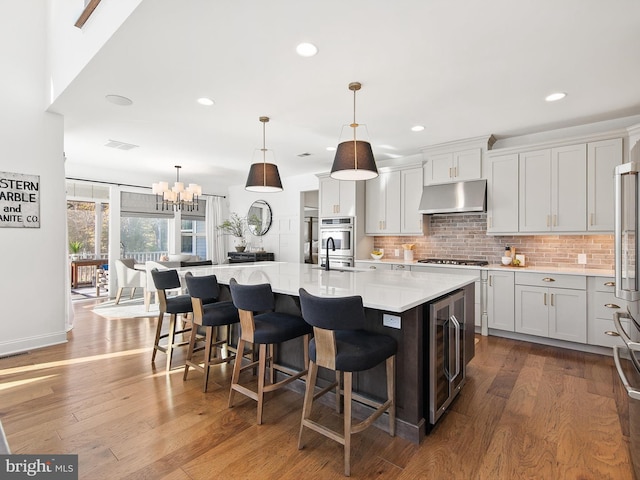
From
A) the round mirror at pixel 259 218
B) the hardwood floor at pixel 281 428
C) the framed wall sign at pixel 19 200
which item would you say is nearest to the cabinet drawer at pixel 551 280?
the hardwood floor at pixel 281 428

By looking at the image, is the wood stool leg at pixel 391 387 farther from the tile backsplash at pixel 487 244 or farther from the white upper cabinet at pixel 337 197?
the white upper cabinet at pixel 337 197

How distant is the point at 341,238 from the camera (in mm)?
5586

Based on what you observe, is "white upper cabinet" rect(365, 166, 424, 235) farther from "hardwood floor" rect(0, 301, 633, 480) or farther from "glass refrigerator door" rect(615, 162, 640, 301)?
"glass refrigerator door" rect(615, 162, 640, 301)

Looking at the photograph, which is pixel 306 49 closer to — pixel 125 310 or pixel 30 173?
pixel 30 173

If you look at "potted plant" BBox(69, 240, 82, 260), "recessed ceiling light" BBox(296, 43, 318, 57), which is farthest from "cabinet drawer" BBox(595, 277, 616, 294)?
"potted plant" BBox(69, 240, 82, 260)

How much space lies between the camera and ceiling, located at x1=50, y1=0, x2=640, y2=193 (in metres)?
2.02

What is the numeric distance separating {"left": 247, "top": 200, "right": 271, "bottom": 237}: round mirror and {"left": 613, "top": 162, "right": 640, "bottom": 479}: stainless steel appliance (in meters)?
6.39

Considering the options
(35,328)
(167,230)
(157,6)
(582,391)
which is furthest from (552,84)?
(167,230)

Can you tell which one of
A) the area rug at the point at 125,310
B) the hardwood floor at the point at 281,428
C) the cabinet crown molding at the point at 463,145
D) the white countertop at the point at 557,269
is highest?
the cabinet crown molding at the point at 463,145

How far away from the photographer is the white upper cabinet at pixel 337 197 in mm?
5500

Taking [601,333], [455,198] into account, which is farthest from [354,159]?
[601,333]

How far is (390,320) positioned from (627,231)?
1355mm

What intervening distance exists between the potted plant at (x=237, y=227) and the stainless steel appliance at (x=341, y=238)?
9.38 feet

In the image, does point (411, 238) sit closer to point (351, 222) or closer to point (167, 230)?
point (351, 222)
